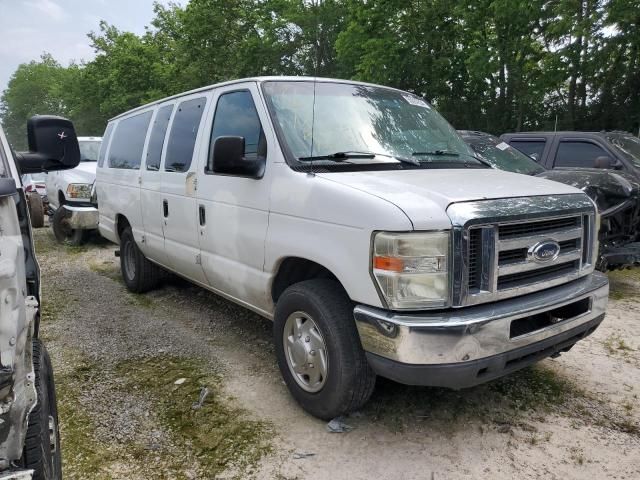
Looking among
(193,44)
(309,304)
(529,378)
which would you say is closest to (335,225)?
(309,304)

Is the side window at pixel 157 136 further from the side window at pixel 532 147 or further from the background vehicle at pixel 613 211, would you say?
the side window at pixel 532 147

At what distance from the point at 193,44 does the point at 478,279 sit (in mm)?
27769

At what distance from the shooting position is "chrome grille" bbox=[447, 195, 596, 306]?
8.43 ft

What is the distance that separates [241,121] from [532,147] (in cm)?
632

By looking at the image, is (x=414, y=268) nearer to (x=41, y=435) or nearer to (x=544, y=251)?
(x=544, y=251)

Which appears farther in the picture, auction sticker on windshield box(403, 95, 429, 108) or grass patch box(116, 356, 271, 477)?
auction sticker on windshield box(403, 95, 429, 108)

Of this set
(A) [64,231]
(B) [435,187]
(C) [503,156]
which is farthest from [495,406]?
(A) [64,231]

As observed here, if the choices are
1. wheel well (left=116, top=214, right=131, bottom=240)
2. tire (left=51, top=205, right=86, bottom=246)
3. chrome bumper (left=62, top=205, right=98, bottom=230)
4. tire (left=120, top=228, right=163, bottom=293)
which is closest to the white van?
tire (left=120, top=228, right=163, bottom=293)

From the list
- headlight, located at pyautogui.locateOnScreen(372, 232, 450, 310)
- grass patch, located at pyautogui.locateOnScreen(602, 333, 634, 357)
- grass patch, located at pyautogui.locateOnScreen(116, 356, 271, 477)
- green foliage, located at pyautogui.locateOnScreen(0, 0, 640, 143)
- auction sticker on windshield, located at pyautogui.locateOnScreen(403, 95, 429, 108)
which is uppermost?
green foliage, located at pyautogui.locateOnScreen(0, 0, 640, 143)

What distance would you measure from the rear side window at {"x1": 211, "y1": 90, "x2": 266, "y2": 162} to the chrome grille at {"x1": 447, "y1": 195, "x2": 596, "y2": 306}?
156 cm

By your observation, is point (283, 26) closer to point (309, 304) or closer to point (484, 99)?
point (484, 99)

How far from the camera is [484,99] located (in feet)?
64.4

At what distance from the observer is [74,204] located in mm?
9055

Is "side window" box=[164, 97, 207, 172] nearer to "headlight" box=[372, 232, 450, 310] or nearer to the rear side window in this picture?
the rear side window
